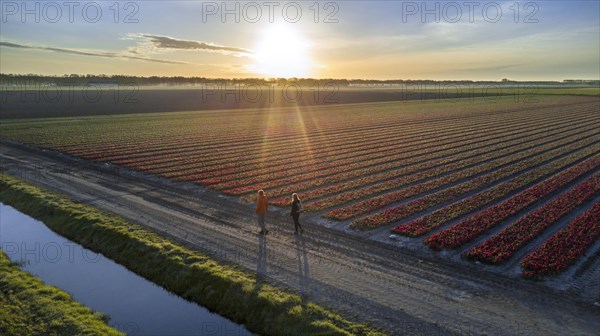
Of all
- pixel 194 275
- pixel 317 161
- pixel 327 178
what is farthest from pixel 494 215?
pixel 317 161

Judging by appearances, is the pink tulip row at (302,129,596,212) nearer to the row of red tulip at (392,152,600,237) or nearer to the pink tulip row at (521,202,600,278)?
the row of red tulip at (392,152,600,237)

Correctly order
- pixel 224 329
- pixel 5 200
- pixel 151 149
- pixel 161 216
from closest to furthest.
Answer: pixel 224 329 < pixel 161 216 < pixel 5 200 < pixel 151 149

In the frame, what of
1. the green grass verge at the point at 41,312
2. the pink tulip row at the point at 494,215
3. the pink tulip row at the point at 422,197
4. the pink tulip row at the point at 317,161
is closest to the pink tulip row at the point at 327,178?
the pink tulip row at the point at 317,161

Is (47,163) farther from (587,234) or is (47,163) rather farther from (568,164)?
(568,164)

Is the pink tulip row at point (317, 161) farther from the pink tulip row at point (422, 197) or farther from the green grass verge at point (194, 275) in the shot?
the green grass verge at point (194, 275)

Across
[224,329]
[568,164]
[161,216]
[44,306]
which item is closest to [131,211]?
[161,216]
